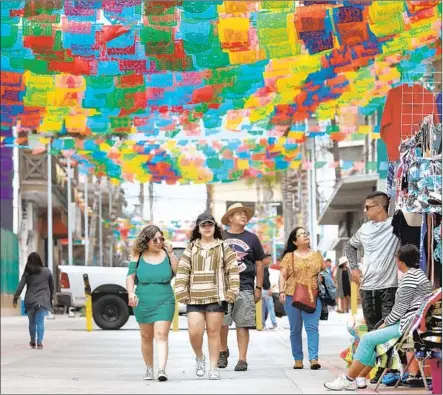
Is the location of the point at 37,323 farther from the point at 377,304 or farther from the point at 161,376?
the point at 377,304

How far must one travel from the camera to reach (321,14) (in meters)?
15.3

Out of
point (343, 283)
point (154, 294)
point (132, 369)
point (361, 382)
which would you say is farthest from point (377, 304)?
point (343, 283)

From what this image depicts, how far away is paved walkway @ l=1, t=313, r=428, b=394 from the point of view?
11.3 metres

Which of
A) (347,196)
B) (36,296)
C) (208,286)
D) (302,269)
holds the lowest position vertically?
(36,296)

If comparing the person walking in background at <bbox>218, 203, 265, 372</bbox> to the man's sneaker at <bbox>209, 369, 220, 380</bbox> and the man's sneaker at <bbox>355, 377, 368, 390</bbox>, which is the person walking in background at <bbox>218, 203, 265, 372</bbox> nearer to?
the man's sneaker at <bbox>209, 369, 220, 380</bbox>

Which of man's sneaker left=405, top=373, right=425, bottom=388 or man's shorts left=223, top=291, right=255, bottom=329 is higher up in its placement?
man's shorts left=223, top=291, right=255, bottom=329

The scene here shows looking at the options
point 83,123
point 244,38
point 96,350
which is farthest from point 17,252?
point 244,38

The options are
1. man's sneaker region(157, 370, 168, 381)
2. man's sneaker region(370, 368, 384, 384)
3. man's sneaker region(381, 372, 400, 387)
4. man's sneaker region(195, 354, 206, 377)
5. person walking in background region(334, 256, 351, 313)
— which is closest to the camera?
man's sneaker region(381, 372, 400, 387)

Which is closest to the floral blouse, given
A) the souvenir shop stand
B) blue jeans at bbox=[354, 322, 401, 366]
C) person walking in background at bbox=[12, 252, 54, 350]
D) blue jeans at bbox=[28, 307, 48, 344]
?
the souvenir shop stand

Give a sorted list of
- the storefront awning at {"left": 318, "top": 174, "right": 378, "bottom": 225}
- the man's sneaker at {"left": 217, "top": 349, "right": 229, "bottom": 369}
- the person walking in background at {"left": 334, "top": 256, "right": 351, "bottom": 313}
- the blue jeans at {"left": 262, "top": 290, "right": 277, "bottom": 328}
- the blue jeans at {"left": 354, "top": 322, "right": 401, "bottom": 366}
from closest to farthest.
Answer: the blue jeans at {"left": 354, "top": 322, "right": 401, "bottom": 366} → the man's sneaker at {"left": 217, "top": 349, "right": 229, "bottom": 369} → the blue jeans at {"left": 262, "top": 290, "right": 277, "bottom": 328} → the storefront awning at {"left": 318, "top": 174, "right": 378, "bottom": 225} → the person walking in background at {"left": 334, "top": 256, "right": 351, "bottom": 313}

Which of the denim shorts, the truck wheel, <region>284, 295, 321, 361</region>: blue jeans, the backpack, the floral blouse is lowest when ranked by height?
the truck wheel

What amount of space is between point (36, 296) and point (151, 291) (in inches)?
298

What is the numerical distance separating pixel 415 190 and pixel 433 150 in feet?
1.46

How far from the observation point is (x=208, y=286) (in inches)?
491
